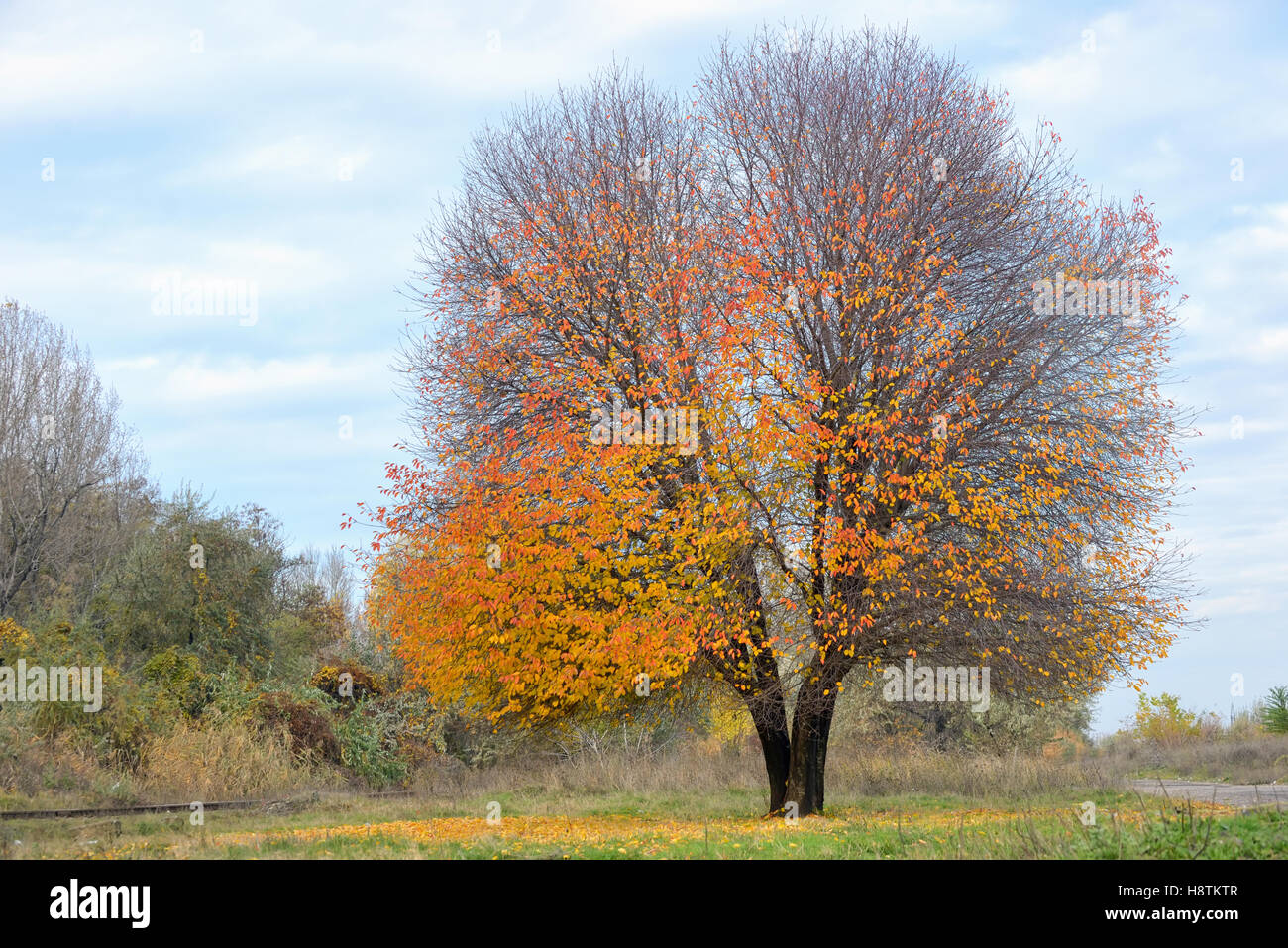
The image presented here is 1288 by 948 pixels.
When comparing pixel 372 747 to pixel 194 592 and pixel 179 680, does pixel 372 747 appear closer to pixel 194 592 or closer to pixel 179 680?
pixel 179 680

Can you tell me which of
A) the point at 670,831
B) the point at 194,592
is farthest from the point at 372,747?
the point at 670,831

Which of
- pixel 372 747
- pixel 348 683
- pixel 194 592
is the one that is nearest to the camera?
pixel 372 747

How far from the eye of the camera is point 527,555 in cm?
1612

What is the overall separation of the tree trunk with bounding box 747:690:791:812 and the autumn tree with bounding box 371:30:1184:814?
0.06 metres

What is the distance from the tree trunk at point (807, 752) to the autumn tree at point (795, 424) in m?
0.07

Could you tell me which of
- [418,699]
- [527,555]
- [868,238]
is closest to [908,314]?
[868,238]

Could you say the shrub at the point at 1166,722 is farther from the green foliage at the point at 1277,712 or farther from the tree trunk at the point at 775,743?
the tree trunk at the point at 775,743

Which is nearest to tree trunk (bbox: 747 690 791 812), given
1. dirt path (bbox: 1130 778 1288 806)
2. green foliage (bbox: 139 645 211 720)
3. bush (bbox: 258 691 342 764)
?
dirt path (bbox: 1130 778 1288 806)

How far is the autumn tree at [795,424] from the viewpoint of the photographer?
1633 centimetres

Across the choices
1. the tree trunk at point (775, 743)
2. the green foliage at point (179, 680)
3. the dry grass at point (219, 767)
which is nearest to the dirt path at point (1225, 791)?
the tree trunk at point (775, 743)

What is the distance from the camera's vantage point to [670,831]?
1502 cm

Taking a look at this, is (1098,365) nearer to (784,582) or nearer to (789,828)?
(784,582)

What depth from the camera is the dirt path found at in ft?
53.6

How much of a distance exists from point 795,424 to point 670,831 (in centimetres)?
665
